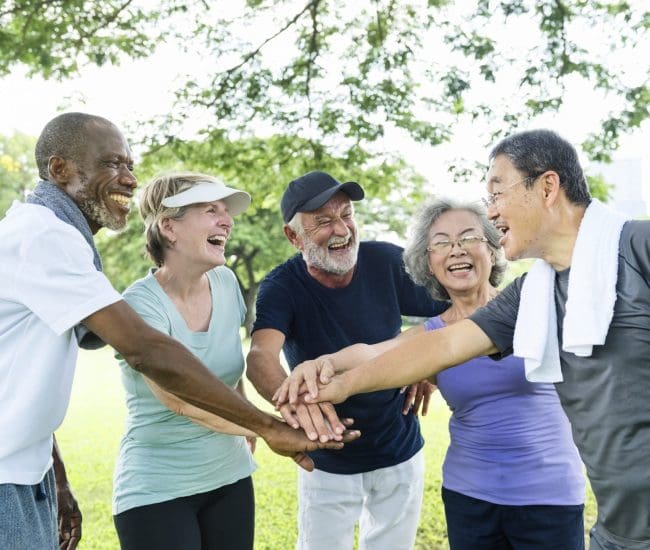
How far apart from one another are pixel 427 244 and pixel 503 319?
0.86 m

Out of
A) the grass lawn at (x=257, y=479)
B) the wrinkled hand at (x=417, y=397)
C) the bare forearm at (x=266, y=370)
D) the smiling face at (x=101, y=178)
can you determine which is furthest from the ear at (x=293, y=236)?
the grass lawn at (x=257, y=479)

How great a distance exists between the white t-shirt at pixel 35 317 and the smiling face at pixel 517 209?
54.8 inches

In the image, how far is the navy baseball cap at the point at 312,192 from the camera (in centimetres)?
393

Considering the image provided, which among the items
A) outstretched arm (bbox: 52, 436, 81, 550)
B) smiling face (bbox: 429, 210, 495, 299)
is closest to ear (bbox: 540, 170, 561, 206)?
smiling face (bbox: 429, 210, 495, 299)

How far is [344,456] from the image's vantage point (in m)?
3.88

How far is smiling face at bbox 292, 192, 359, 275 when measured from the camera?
3.92 m

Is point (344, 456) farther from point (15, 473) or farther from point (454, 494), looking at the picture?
point (15, 473)

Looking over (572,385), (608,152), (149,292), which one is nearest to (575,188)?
(572,385)

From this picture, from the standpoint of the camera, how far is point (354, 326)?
3.91 m

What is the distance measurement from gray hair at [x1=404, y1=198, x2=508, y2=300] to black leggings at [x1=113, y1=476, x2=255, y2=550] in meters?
1.27

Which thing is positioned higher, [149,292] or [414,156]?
[414,156]

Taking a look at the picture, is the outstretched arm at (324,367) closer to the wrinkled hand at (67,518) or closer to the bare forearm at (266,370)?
the bare forearm at (266,370)

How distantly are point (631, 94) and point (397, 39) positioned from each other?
286 centimetres

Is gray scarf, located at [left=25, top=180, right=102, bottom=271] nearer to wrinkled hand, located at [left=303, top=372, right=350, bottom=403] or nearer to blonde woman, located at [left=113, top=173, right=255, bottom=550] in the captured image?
blonde woman, located at [left=113, top=173, right=255, bottom=550]
